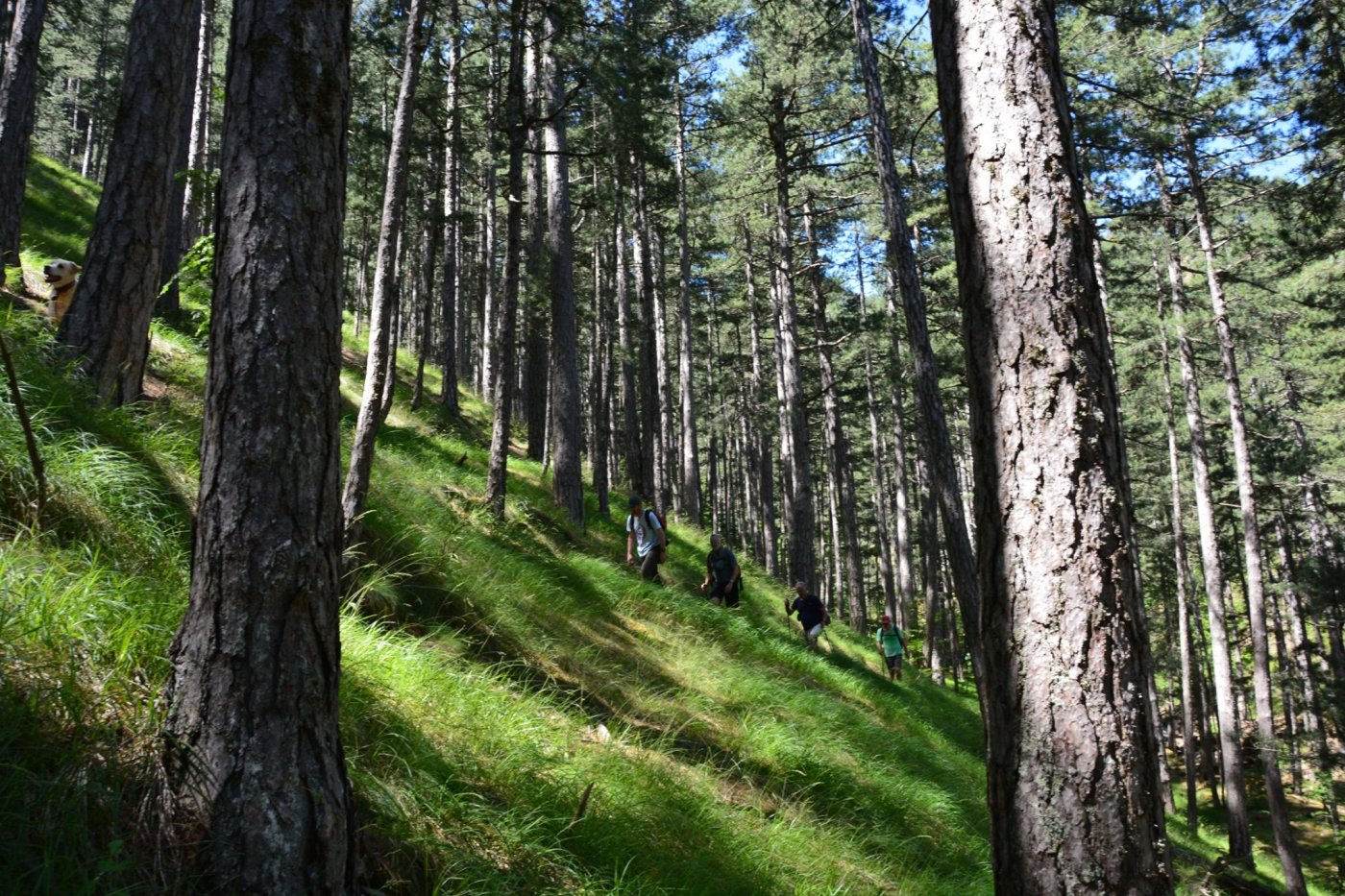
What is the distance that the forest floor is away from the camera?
2.26m

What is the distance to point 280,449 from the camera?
7.63 feet

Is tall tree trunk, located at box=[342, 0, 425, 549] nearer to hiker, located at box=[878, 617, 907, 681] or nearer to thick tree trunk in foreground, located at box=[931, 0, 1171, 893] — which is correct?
thick tree trunk in foreground, located at box=[931, 0, 1171, 893]

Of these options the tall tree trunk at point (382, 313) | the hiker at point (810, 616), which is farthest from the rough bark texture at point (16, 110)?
the hiker at point (810, 616)

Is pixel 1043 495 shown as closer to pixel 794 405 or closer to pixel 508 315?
pixel 508 315

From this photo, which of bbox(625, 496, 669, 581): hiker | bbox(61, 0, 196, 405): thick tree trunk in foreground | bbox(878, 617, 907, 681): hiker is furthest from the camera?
bbox(878, 617, 907, 681): hiker

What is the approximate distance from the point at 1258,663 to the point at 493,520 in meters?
16.5

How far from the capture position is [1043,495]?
7.95 ft

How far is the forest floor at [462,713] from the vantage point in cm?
226

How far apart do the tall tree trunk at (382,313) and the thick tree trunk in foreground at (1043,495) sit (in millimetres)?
4498

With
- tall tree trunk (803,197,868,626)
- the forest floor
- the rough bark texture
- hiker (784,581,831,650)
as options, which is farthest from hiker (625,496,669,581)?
the rough bark texture

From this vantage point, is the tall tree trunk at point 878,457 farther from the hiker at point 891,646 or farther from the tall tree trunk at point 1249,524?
the tall tree trunk at point 1249,524

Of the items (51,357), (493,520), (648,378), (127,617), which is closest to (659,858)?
(127,617)

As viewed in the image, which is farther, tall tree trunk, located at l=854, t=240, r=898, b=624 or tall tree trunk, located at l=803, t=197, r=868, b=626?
tall tree trunk, located at l=854, t=240, r=898, b=624

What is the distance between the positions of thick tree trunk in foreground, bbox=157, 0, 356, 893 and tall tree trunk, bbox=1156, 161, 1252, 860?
18.1 meters
